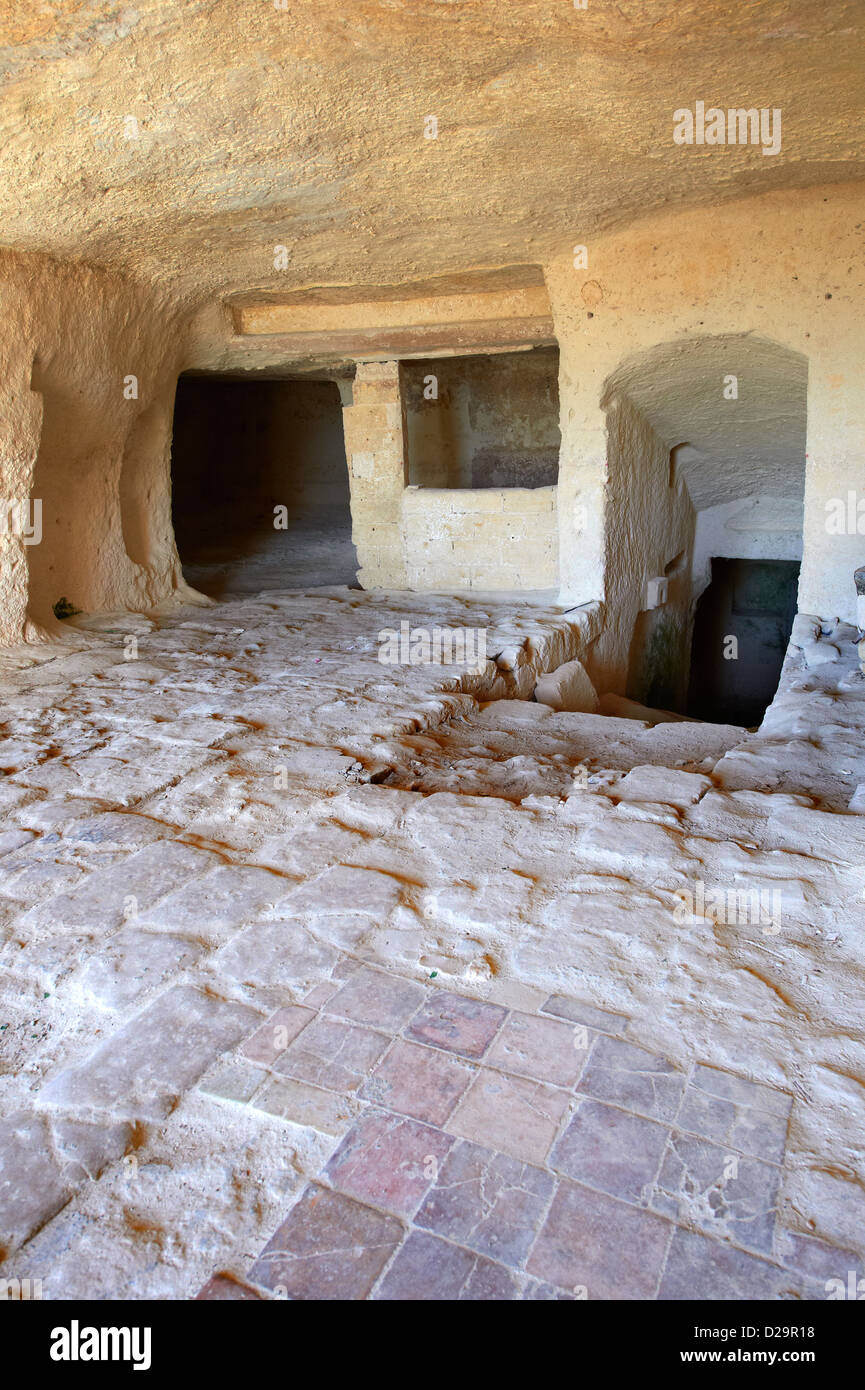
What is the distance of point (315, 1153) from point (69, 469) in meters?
5.71

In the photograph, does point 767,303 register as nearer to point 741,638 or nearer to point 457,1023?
point 457,1023

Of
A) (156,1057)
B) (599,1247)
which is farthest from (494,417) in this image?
(599,1247)

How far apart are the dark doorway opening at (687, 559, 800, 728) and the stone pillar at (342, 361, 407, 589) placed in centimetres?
395

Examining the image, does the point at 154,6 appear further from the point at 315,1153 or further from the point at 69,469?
the point at 69,469

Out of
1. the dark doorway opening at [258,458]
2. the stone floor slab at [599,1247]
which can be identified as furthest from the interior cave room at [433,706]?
the dark doorway opening at [258,458]

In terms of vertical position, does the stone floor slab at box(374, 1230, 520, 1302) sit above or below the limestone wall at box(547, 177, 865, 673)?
below

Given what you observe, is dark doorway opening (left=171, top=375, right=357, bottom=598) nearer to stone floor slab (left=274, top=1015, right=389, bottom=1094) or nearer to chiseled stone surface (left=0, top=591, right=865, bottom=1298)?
chiseled stone surface (left=0, top=591, right=865, bottom=1298)

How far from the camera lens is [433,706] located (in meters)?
4.43

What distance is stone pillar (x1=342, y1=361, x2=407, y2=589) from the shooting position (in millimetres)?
7586

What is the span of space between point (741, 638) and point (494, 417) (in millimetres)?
4186

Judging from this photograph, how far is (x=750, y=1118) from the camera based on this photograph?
1.72 m

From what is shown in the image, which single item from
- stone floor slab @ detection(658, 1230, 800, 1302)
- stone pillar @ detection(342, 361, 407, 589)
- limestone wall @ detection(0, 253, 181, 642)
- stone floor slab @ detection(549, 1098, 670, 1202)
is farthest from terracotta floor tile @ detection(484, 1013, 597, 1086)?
stone pillar @ detection(342, 361, 407, 589)

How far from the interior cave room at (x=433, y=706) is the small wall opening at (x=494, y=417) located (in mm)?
2701

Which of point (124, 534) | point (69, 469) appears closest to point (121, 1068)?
point (69, 469)
